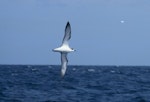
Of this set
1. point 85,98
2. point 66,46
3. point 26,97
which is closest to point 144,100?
point 85,98

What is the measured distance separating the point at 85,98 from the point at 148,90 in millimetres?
10410

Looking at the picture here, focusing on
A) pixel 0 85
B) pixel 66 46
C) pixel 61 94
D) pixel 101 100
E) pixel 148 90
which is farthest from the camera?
pixel 0 85

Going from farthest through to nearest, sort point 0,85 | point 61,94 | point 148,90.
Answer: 1. point 0,85
2. point 148,90
3. point 61,94

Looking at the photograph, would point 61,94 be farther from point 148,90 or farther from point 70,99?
point 148,90

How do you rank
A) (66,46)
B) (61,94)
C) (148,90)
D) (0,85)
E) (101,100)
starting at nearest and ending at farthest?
(66,46) < (101,100) < (61,94) < (148,90) < (0,85)

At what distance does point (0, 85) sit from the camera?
2491 inches

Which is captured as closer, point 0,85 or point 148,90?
point 148,90

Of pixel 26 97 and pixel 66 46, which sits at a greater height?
pixel 66 46

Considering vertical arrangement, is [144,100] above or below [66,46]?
below

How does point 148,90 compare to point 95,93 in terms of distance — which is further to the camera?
point 148,90

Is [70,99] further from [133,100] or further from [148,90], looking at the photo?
[148,90]

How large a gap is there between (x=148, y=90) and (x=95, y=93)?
21.8 feet

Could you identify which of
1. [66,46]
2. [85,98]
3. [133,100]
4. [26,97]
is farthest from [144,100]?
[66,46]

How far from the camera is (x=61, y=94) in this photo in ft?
176
